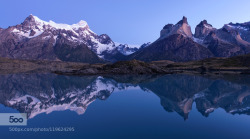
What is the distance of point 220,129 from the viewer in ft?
82.0

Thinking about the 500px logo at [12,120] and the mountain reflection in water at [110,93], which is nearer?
the 500px logo at [12,120]

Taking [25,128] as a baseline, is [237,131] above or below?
below

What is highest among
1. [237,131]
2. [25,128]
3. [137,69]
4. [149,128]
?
[137,69]

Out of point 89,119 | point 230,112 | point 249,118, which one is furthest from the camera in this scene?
point 230,112

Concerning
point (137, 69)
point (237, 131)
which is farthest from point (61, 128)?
point (137, 69)

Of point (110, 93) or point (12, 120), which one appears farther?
point (110, 93)

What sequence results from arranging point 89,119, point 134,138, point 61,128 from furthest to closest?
point 89,119 < point 61,128 < point 134,138

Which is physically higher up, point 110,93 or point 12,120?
point 110,93

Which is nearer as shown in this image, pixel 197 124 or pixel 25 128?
pixel 25 128

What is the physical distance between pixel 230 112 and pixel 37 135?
3283 centimetres

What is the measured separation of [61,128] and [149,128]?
11564 millimetres

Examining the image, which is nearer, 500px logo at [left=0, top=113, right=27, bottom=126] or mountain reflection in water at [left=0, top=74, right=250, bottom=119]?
500px logo at [left=0, top=113, right=27, bottom=126]

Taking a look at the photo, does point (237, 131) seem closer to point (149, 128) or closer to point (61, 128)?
point (149, 128)

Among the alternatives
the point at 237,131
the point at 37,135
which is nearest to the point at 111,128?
the point at 37,135
